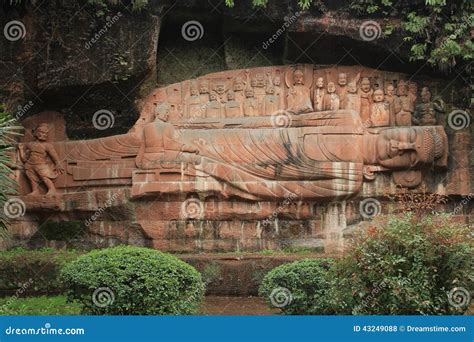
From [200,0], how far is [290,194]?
519 centimetres

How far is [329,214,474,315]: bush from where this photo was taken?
10.7 m

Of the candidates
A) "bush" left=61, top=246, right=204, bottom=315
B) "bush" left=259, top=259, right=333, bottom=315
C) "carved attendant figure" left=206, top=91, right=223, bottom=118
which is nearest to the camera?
"bush" left=61, top=246, right=204, bottom=315

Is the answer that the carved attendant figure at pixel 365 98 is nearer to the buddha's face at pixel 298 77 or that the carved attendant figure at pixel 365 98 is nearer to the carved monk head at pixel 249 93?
the buddha's face at pixel 298 77

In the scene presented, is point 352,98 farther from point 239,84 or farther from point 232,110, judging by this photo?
point 232,110

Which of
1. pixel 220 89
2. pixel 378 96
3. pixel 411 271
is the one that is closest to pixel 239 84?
pixel 220 89

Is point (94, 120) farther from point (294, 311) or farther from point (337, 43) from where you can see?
point (294, 311)

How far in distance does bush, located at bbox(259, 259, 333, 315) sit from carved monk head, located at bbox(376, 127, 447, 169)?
5.65 m

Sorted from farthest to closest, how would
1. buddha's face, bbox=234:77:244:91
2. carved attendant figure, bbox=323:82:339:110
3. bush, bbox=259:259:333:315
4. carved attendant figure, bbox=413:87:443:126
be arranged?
buddha's face, bbox=234:77:244:91, carved attendant figure, bbox=323:82:339:110, carved attendant figure, bbox=413:87:443:126, bush, bbox=259:259:333:315

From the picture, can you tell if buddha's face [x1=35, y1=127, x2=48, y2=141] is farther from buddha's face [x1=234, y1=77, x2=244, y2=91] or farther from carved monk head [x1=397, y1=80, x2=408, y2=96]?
carved monk head [x1=397, y1=80, x2=408, y2=96]

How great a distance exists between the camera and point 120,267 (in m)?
11.5

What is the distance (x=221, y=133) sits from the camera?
1811 centimetres

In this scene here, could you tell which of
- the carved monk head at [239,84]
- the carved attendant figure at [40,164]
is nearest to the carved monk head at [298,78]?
the carved monk head at [239,84]

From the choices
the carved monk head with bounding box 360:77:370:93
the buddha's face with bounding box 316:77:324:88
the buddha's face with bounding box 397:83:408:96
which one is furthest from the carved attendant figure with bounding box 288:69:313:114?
the buddha's face with bounding box 397:83:408:96

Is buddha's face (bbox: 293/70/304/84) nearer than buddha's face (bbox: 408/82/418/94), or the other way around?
buddha's face (bbox: 408/82/418/94)
